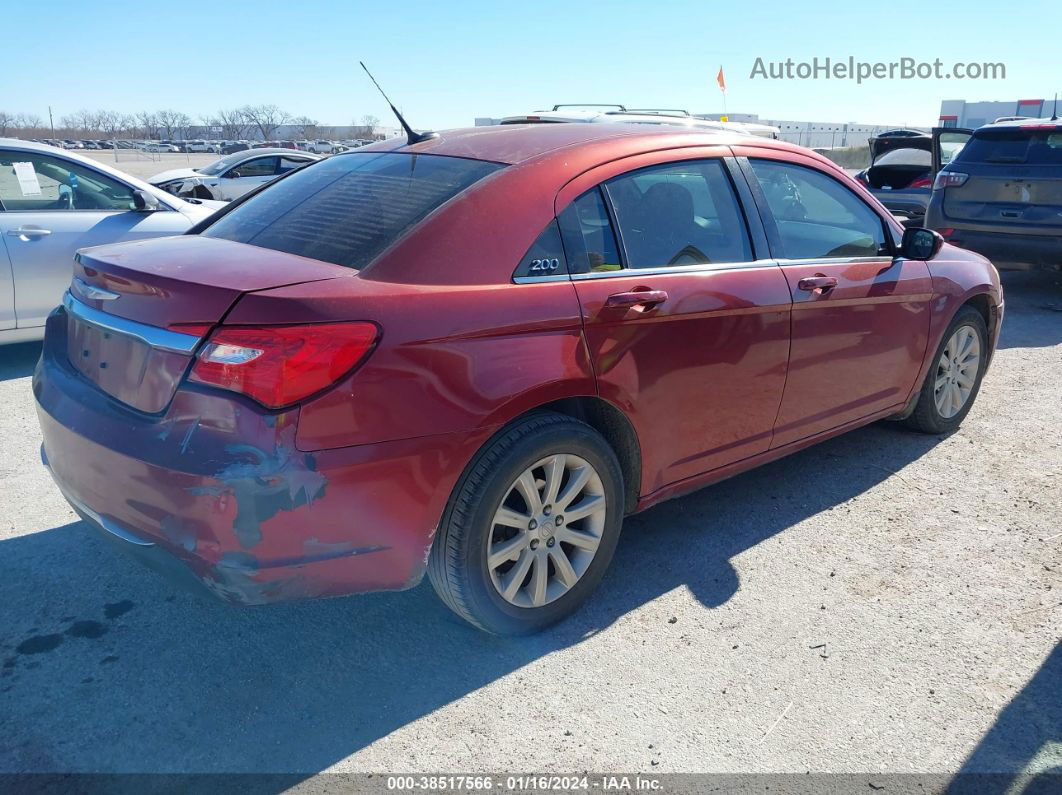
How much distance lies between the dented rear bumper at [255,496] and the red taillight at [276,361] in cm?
5

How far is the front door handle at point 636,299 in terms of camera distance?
9.80ft

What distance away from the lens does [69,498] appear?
2.93 metres

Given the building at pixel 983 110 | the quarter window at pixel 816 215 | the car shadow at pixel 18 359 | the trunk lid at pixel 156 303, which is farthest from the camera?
the building at pixel 983 110

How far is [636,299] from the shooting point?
3.05 m

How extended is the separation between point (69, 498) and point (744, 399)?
2527 millimetres

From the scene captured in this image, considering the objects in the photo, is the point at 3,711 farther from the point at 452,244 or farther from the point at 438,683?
the point at 452,244

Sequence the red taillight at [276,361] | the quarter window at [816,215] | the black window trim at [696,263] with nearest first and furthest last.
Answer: the red taillight at [276,361]
the black window trim at [696,263]
the quarter window at [816,215]

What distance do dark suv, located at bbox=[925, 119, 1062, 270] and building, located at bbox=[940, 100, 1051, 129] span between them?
48447 millimetres

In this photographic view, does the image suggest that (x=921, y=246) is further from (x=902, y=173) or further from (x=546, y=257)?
(x=902, y=173)

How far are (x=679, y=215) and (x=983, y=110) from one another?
2629 inches

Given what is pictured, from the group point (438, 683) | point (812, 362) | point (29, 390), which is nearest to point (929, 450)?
point (812, 362)

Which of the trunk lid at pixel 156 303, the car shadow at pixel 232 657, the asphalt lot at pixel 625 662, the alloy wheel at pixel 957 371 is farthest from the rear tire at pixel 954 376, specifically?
the trunk lid at pixel 156 303

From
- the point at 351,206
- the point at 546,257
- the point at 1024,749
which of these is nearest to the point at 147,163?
the point at 351,206

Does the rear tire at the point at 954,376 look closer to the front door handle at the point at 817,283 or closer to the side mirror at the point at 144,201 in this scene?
the front door handle at the point at 817,283
